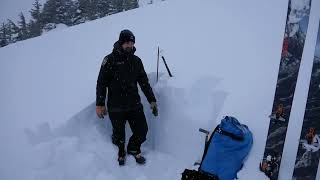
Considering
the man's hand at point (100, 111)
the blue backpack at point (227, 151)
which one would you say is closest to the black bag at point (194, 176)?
the blue backpack at point (227, 151)

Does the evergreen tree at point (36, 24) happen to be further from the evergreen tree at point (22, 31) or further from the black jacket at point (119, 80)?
the black jacket at point (119, 80)

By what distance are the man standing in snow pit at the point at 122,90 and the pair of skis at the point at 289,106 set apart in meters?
1.91

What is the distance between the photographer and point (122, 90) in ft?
16.4

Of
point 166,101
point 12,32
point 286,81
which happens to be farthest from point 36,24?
point 286,81

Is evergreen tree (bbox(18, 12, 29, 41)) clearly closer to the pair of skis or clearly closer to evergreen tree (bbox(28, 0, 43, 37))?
evergreen tree (bbox(28, 0, 43, 37))

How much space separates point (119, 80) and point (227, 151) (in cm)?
191

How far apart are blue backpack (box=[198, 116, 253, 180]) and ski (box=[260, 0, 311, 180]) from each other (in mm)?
304

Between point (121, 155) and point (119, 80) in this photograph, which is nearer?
point (119, 80)

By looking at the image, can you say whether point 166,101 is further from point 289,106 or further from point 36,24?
point 36,24

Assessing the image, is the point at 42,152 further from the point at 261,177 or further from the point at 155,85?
the point at 261,177

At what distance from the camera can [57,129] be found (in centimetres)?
535

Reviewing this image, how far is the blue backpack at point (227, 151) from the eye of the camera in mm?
4531

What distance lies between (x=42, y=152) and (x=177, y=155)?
85.0 inches

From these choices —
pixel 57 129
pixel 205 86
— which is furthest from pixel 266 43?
pixel 57 129
